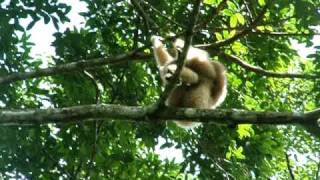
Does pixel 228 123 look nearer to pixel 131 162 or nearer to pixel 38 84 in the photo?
pixel 131 162

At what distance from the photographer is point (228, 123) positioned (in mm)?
4723

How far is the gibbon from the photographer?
238 inches

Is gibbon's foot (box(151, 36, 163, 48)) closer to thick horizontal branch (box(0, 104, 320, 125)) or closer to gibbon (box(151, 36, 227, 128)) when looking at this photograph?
gibbon (box(151, 36, 227, 128))

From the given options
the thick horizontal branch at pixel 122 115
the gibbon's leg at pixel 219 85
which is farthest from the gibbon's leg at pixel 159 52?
the thick horizontal branch at pixel 122 115

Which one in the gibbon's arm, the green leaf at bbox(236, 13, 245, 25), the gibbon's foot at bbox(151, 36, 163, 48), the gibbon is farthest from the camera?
the gibbon's foot at bbox(151, 36, 163, 48)

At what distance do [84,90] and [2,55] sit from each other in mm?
1029

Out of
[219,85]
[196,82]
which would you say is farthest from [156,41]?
[219,85]

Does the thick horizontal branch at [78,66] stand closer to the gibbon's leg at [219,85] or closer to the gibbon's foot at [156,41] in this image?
the gibbon's foot at [156,41]

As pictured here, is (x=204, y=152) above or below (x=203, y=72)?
below

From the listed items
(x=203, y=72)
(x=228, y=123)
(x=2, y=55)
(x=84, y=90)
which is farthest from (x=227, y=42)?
(x=2, y=55)

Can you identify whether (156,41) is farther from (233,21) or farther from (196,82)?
(233,21)

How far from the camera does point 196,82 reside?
20.2 feet

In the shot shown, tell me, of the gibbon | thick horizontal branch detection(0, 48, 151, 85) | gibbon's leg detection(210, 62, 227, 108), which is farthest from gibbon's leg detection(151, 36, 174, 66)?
gibbon's leg detection(210, 62, 227, 108)

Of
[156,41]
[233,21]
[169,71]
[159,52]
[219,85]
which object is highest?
[233,21]
